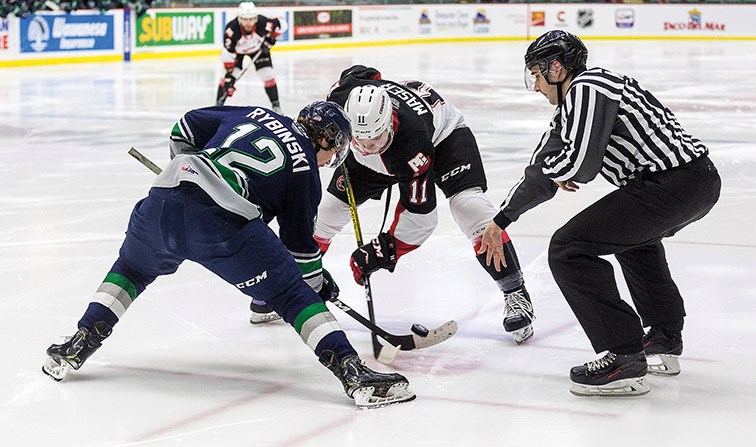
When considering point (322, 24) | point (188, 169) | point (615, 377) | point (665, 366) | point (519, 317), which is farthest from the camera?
point (322, 24)

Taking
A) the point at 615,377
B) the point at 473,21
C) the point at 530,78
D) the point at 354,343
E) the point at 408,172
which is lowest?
the point at 354,343

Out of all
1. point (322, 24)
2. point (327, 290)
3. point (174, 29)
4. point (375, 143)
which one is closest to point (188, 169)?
point (327, 290)

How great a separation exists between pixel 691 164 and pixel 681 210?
13cm

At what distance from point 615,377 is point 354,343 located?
98cm

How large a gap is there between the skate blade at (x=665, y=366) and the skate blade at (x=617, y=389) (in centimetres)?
19

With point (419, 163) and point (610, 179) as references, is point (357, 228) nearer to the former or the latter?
point (419, 163)

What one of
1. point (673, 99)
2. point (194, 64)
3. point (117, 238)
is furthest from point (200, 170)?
point (194, 64)

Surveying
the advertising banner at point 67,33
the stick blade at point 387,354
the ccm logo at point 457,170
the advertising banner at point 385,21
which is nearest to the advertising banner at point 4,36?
the advertising banner at point 67,33

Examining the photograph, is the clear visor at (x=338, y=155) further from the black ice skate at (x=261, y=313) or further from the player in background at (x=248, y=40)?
the player in background at (x=248, y=40)

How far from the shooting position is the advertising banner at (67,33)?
15766 millimetres

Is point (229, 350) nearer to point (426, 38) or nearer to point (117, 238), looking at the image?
point (117, 238)

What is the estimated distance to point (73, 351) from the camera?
3320 millimetres

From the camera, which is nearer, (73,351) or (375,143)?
(73,351)

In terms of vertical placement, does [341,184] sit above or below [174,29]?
below
